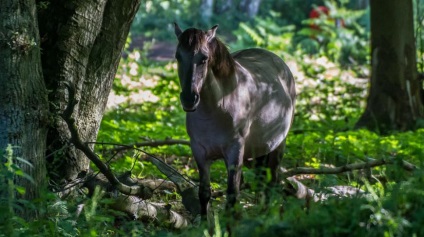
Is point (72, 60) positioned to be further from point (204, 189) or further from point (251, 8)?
point (251, 8)

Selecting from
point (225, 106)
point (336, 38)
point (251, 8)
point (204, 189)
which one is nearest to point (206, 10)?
point (251, 8)

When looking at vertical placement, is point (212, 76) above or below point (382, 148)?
above

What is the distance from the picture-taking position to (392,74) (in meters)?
15.1

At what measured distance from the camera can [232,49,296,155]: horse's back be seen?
8.94 m

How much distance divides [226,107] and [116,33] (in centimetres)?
135

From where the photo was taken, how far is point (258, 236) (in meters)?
5.54

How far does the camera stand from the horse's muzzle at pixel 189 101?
7656mm

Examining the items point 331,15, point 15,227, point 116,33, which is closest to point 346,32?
point 331,15

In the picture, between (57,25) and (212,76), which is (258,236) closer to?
(212,76)

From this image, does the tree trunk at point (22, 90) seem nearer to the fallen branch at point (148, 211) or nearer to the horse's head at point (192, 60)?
the fallen branch at point (148, 211)

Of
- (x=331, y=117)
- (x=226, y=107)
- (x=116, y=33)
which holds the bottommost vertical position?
(x=331, y=117)

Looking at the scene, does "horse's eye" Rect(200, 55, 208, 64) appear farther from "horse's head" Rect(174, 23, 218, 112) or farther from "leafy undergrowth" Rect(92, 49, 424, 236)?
"leafy undergrowth" Rect(92, 49, 424, 236)

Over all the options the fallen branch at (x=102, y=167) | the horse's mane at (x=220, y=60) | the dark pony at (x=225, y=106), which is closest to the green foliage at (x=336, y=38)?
the dark pony at (x=225, y=106)

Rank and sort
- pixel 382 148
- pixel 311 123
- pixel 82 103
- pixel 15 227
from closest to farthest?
pixel 15 227, pixel 82 103, pixel 382 148, pixel 311 123
